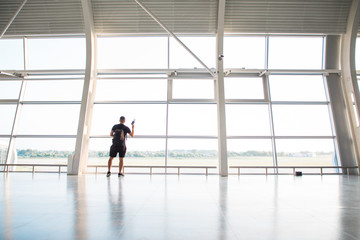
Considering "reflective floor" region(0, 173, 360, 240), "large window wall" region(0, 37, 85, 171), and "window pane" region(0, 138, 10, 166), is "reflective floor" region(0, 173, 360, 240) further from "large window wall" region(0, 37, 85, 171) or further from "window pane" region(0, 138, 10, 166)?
"window pane" region(0, 138, 10, 166)

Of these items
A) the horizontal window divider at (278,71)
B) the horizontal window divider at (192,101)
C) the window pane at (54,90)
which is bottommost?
the horizontal window divider at (192,101)

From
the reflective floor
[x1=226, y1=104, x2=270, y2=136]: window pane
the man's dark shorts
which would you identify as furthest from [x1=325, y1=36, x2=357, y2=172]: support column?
the man's dark shorts

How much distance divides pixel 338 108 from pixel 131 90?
7616mm

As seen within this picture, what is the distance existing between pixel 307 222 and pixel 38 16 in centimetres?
1051

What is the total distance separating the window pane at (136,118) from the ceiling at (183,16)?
2.74 meters

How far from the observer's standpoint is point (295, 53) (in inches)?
397

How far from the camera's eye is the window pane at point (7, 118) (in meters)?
9.55

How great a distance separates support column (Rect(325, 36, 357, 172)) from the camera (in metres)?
9.18

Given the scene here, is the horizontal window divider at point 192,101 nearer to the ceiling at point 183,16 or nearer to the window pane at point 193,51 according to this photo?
the window pane at point 193,51

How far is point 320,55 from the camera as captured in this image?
10047 millimetres

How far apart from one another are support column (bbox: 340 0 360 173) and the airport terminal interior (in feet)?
0.12

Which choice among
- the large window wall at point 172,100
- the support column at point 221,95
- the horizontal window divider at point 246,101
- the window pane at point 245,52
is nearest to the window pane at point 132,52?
the large window wall at point 172,100

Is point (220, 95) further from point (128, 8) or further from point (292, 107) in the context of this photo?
point (128, 8)

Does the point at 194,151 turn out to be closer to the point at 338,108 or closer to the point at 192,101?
the point at 192,101
